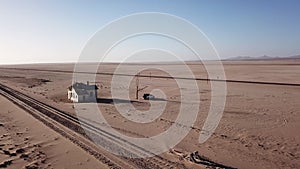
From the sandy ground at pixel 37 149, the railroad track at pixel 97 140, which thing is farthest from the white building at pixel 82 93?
the sandy ground at pixel 37 149

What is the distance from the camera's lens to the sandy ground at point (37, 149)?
12070 mm

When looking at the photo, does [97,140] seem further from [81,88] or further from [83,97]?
[81,88]

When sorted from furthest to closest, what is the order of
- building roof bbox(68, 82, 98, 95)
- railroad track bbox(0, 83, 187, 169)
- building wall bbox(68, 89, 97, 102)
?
1. building roof bbox(68, 82, 98, 95)
2. building wall bbox(68, 89, 97, 102)
3. railroad track bbox(0, 83, 187, 169)

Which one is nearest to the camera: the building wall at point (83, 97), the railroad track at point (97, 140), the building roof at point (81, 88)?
the railroad track at point (97, 140)

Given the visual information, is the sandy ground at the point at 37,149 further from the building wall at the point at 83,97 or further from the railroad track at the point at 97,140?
the building wall at the point at 83,97

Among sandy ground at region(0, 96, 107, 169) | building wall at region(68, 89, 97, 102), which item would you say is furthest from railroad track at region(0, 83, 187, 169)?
building wall at region(68, 89, 97, 102)

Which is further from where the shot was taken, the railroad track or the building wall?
the building wall

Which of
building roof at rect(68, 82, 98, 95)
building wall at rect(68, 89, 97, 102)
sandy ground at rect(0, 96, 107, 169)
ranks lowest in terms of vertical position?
sandy ground at rect(0, 96, 107, 169)

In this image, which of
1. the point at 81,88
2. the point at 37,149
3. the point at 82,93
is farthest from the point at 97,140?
the point at 81,88

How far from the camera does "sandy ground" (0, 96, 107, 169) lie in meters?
12.1

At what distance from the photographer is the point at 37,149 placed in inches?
555

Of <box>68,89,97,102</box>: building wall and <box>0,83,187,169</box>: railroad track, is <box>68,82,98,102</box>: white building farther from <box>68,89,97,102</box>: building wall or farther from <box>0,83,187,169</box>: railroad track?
<box>0,83,187,169</box>: railroad track

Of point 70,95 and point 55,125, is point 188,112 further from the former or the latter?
point 70,95

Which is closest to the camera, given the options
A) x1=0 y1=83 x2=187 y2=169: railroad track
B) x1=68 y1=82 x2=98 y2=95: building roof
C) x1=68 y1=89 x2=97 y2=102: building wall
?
x1=0 y1=83 x2=187 y2=169: railroad track
